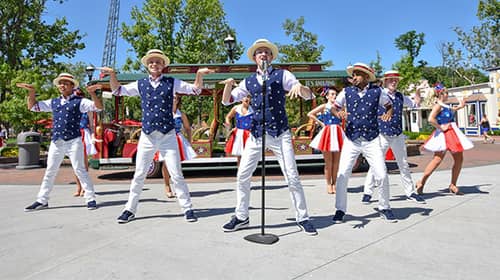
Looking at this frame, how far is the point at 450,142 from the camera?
588 centimetres

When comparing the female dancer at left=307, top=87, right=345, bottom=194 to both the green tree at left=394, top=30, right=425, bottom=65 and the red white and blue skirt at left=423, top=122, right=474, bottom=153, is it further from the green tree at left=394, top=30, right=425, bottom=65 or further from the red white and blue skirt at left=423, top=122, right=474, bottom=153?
the green tree at left=394, top=30, right=425, bottom=65

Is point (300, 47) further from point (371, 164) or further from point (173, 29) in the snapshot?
point (371, 164)

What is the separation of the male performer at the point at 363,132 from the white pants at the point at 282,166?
25.2 inches

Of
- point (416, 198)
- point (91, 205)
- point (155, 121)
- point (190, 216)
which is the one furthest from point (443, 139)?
point (91, 205)

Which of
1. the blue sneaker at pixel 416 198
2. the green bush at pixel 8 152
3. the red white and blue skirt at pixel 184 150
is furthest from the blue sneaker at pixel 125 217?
the green bush at pixel 8 152

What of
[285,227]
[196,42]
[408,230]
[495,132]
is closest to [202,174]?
[285,227]

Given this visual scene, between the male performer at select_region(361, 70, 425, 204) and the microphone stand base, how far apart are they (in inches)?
93.7

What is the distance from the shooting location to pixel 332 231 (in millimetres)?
4012

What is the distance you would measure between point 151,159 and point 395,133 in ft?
11.6

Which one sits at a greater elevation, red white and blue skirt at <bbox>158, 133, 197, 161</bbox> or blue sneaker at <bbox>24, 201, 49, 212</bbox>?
red white and blue skirt at <bbox>158, 133, 197, 161</bbox>

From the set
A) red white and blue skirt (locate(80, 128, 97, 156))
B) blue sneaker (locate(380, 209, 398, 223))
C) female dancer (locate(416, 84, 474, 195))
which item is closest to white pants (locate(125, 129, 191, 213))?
blue sneaker (locate(380, 209, 398, 223))

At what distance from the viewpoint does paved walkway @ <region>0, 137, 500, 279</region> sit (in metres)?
2.92

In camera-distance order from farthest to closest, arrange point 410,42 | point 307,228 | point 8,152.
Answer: point 410,42 < point 8,152 < point 307,228

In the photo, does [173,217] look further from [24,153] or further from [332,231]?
[24,153]
